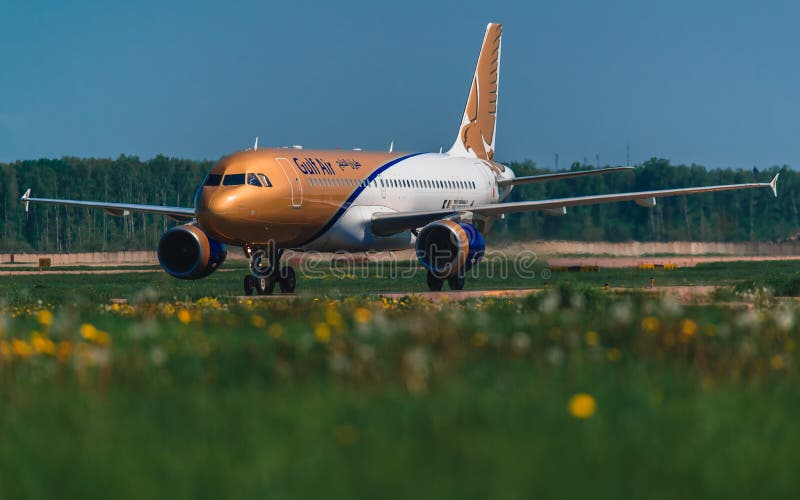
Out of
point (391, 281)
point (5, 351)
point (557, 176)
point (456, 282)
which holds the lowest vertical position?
point (391, 281)

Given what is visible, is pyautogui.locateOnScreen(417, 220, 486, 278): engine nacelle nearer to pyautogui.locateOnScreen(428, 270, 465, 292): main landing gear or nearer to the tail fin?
pyautogui.locateOnScreen(428, 270, 465, 292): main landing gear

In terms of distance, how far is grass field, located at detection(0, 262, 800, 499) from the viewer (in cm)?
687

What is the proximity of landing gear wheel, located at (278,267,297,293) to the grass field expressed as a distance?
1987 centimetres

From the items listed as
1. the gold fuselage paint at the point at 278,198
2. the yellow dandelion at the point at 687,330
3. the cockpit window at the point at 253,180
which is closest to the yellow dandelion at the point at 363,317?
the yellow dandelion at the point at 687,330

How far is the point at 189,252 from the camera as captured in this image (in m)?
34.5

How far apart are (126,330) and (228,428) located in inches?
288

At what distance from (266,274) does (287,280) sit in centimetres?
106

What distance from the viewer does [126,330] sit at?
50.1 feet

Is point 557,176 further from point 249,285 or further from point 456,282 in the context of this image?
point 249,285

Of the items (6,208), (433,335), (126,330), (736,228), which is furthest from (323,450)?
(6,208)

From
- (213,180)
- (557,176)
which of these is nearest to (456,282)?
(213,180)

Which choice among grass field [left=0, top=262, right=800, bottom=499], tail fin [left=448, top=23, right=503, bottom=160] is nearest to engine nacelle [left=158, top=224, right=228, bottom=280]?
tail fin [left=448, top=23, right=503, bottom=160]

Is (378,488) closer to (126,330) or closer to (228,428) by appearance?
(228,428)

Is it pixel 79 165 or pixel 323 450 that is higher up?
pixel 79 165
